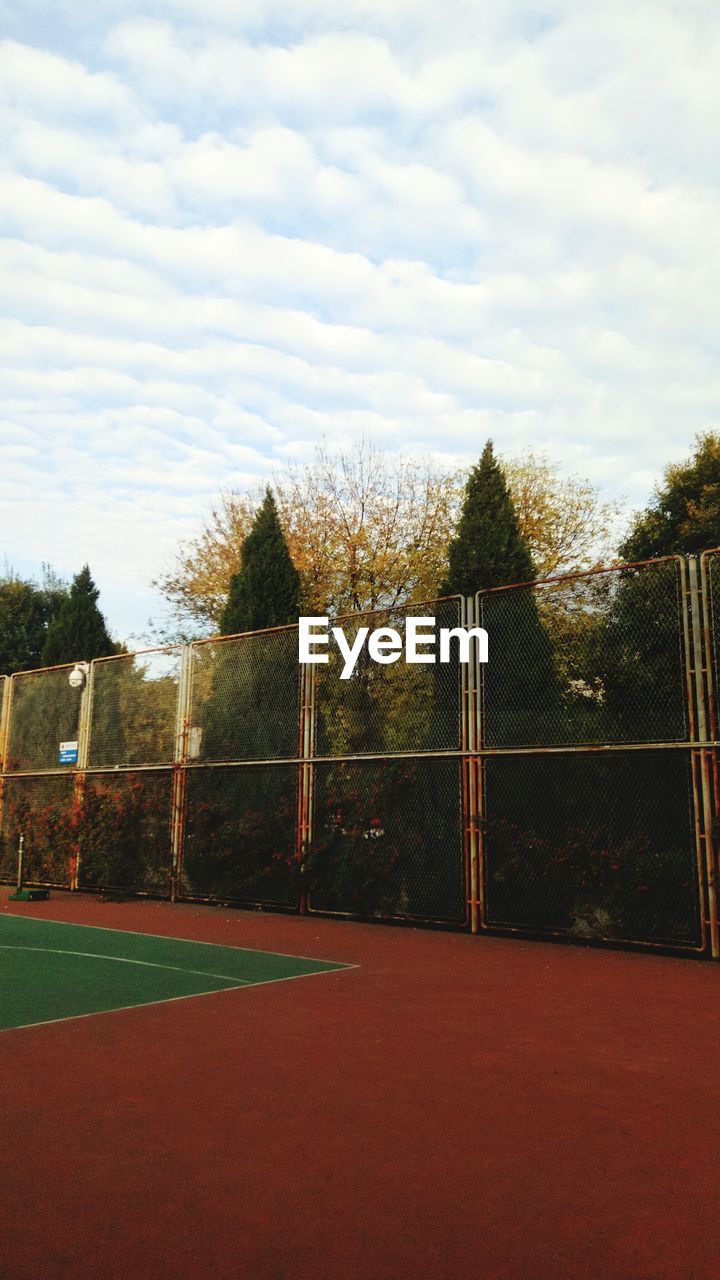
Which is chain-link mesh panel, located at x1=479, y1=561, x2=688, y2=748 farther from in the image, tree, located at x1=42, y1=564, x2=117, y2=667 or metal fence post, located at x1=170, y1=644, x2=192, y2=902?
tree, located at x1=42, y1=564, x2=117, y2=667

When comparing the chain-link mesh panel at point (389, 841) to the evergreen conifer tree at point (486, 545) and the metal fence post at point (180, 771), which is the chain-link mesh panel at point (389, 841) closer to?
the metal fence post at point (180, 771)

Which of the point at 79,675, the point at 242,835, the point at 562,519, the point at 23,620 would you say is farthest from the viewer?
the point at 23,620

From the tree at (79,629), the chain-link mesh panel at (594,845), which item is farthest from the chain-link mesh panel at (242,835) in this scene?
the tree at (79,629)

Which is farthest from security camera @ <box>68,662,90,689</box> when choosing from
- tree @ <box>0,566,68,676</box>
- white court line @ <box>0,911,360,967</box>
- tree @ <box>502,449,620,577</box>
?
tree @ <box>0,566,68,676</box>

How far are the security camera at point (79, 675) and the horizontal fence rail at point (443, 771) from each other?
0.24m

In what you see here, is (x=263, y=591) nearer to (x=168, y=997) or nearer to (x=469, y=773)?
(x=469, y=773)

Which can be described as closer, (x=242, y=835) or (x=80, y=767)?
(x=242, y=835)

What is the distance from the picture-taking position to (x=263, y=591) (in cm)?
1753

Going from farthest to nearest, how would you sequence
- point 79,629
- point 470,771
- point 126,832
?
point 79,629, point 126,832, point 470,771

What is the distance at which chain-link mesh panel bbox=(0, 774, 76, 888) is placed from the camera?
14.9m

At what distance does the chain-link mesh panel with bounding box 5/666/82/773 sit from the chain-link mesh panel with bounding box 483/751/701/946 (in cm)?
810

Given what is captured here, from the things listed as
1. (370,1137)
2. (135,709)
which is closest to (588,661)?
(370,1137)

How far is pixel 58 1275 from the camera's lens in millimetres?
2768

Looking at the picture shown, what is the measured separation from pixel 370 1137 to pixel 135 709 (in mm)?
10926
